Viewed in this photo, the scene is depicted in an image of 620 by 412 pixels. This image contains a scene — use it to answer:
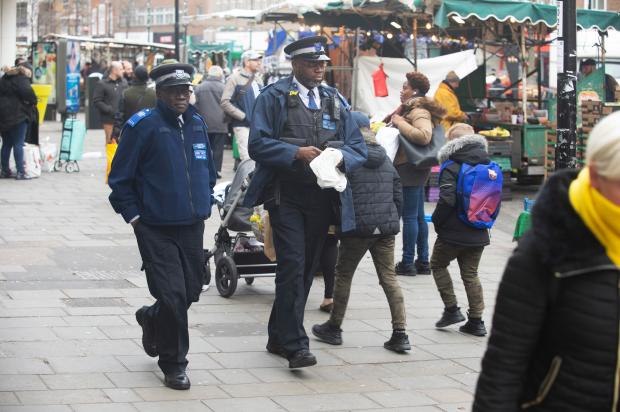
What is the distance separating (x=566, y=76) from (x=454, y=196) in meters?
2.70

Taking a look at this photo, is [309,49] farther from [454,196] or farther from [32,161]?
[32,161]

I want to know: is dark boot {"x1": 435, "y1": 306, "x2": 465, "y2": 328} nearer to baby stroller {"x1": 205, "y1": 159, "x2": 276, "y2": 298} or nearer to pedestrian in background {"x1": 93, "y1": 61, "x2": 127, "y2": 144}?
baby stroller {"x1": 205, "y1": 159, "x2": 276, "y2": 298}

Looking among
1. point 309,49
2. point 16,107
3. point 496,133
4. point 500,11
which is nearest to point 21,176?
point 16,107

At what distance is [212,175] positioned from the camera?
707 centimetres

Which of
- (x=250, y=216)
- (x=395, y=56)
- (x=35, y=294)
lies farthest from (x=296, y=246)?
(x=395, y=56)

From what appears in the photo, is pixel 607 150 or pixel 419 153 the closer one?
pixel 607 150

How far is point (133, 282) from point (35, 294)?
1.00 m

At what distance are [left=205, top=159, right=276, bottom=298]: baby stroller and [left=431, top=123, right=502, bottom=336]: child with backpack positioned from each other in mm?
1759

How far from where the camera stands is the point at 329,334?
7.90 metres

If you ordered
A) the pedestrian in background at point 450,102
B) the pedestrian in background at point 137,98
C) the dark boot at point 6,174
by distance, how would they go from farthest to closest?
the dark boot at point 6,174
the pedestrian in background at point 450,102
the pedestrian in background at point 137,98

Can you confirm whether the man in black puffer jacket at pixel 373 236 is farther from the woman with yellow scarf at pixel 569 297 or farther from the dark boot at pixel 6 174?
the dark boot at pixel 6 174

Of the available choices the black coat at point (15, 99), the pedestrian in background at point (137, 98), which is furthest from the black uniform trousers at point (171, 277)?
the black coat at point (15, 99)

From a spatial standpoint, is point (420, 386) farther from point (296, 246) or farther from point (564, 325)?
point (564, 325)

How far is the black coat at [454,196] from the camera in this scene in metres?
8.16
